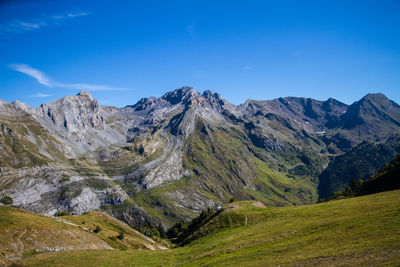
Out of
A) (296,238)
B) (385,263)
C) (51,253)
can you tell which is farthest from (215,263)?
(51,253)

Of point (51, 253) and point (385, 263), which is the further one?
point (51, 253)

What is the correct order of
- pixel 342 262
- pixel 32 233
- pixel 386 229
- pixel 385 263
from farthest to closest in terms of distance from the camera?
pixel 32 233
pixel 386 229
pixel 342 262
pixel 385 263

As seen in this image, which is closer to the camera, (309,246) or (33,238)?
(309,246)

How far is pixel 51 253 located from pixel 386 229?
66.6 meters

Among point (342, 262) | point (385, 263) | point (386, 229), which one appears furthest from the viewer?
point (386, 229)

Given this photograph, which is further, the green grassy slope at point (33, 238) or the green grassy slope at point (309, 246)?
the green grassy slope at point (33, 238)

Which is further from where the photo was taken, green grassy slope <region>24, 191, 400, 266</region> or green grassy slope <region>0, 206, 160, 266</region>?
green grassy slope <region>0, 206, 160, 266</region>

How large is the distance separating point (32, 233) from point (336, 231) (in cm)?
6770

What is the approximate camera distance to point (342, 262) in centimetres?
2858

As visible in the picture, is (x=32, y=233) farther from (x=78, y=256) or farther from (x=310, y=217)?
(x=310, y=217)

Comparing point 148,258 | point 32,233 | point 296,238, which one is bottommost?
point 148,258

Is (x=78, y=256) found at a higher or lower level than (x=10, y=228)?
lower

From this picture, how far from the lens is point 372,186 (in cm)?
9306

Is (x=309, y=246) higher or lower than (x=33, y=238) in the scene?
lower
